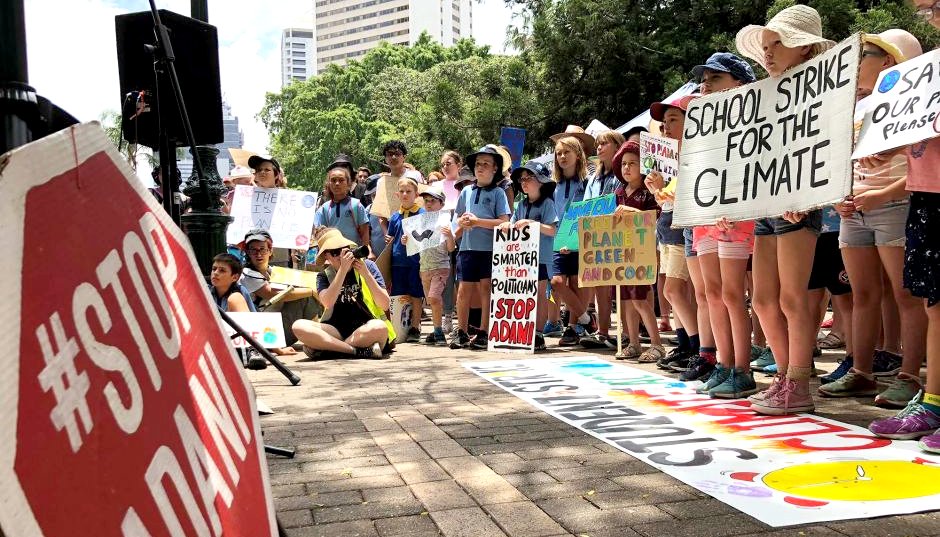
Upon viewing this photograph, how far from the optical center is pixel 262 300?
820 cm

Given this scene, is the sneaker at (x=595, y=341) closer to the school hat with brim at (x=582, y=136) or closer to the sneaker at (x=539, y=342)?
the sneaker at (x=539, y=342)

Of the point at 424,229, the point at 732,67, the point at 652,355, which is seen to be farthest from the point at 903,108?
the point at 424,229

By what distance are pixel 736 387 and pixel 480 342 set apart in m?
3.78

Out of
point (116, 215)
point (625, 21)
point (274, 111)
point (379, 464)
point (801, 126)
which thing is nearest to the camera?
point (116, 215)

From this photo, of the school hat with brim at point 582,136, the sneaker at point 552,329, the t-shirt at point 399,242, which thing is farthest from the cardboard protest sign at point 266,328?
the school hat with brim at point 582,136

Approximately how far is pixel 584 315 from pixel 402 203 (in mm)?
2614

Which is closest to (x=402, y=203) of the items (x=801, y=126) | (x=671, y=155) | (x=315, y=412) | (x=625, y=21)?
(x=671, y=155)

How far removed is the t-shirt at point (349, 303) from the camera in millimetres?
7660

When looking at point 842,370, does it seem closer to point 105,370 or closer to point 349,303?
point 349,303

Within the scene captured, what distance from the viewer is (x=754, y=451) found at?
11.5 feet

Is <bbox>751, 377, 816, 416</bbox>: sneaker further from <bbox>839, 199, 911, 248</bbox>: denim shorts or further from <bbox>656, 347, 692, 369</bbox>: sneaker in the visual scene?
<bbox>656, 347, 692, 369</bbox>: sneaker

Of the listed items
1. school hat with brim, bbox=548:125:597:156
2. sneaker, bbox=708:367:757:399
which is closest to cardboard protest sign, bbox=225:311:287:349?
sneaker, bbox=708:367:757:399

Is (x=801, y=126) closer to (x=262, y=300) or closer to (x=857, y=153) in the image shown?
(x=857, y=153)

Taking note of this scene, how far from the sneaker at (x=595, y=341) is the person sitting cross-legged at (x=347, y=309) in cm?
195
